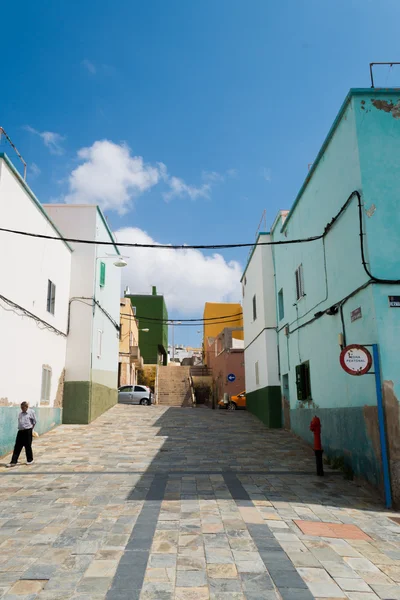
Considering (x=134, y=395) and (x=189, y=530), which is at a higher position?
(x=134, y=395)

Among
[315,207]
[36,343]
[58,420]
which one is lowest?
[58,420]

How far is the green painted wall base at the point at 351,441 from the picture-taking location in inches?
328

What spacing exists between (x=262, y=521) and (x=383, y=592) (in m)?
2.33

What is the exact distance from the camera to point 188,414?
20875 millimetres

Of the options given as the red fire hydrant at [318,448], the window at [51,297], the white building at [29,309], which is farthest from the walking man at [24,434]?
the red fire hydrant at [318,448]

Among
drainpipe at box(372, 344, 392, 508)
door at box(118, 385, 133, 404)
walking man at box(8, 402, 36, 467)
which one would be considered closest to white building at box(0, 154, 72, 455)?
walking man at box(8, 402, 36, 467)

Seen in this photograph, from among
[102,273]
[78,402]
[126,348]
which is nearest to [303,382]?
[78,402]

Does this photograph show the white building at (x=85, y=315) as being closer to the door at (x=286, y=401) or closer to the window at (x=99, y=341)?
the window at (x=99, y=341)

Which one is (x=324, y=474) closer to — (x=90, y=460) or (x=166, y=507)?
(x=166, y=507)

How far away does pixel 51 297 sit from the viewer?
50.8 feet

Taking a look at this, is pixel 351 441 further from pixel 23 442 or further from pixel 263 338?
pixel 263 338

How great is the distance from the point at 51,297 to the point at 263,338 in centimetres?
782

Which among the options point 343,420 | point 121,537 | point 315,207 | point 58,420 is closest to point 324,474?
point 343,420

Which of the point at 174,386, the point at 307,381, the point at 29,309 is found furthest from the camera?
the point at 174,386
